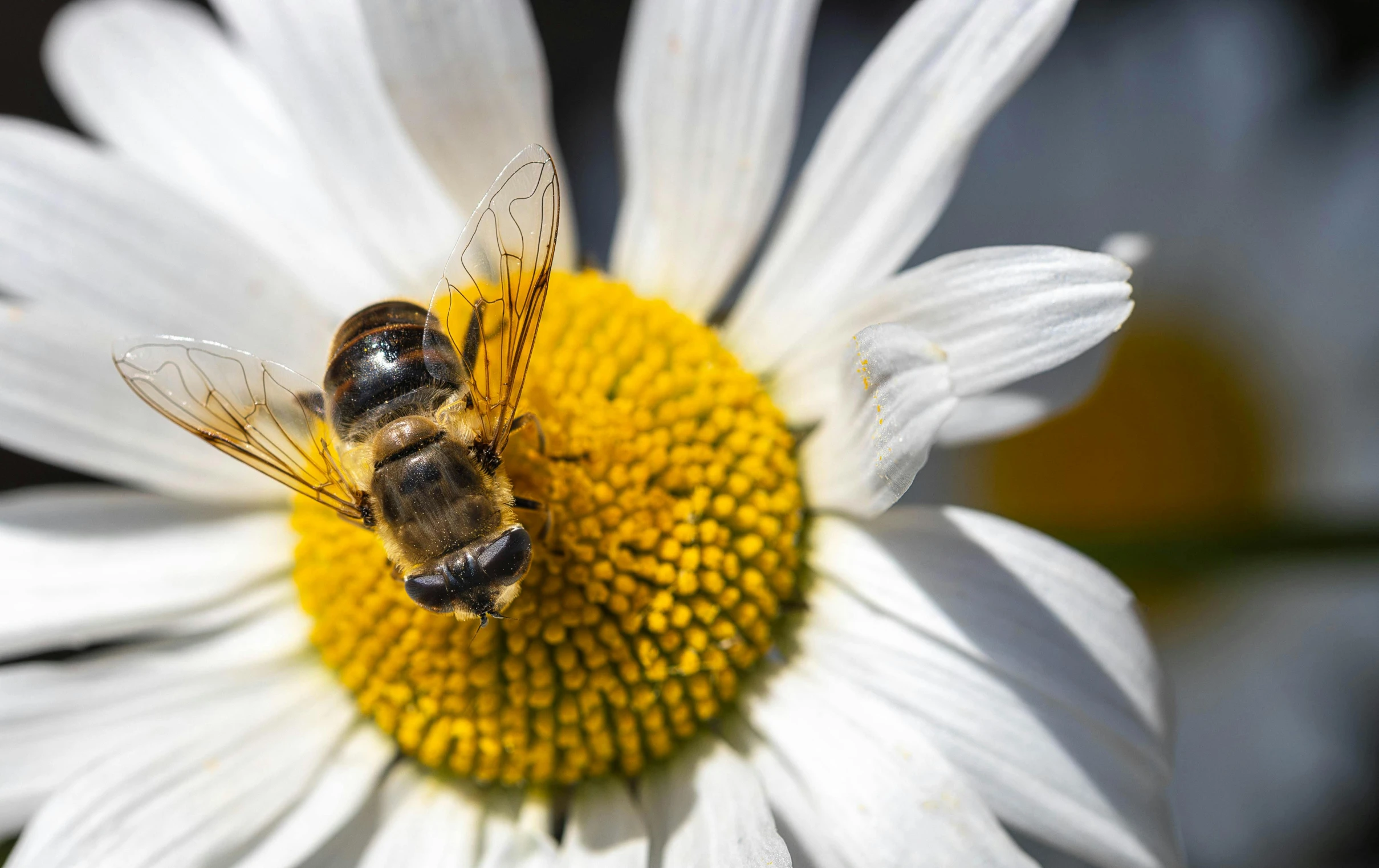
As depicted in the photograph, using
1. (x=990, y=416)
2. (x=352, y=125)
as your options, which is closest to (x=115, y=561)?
(x=352, y=125)

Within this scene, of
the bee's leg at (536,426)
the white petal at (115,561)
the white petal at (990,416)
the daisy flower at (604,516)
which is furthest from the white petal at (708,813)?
the white petal at (115,561)

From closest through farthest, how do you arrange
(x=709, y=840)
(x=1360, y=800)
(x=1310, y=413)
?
(x=709, y=840) → (x=1360, y=800) → (x=1310, y=413)

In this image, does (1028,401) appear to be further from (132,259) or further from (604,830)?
(132,259)

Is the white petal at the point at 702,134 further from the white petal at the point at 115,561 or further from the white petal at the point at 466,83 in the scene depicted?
the white petal at the point at 115,561

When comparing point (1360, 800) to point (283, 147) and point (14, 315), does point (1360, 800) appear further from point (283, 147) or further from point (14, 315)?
point (14, 315)


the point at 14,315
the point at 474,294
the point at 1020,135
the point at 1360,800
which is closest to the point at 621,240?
the point at 474,294
